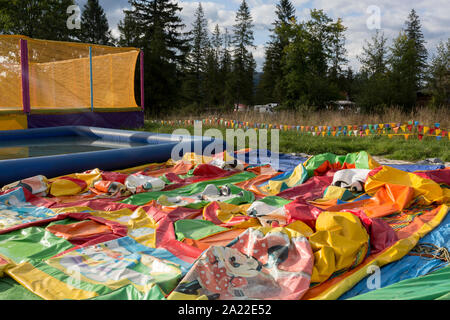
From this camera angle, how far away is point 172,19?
2714 cm

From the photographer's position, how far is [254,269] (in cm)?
199

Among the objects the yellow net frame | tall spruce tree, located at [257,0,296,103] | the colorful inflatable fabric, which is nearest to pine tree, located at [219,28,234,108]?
tall spruce tree, located at [257,0,296,103]

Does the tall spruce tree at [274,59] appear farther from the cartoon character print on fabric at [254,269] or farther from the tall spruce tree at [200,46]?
the cartoon character print on fabric at [254,269]

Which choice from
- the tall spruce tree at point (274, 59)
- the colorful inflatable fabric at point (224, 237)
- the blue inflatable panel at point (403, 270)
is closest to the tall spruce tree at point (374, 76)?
the tall spruce tree at point (274, 59)

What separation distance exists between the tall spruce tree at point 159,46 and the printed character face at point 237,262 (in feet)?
68.8

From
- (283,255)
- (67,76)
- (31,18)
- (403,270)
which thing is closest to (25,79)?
(67,76)

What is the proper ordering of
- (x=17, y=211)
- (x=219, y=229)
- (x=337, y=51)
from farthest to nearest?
(x=337, y=51) < (x=17, y=211) < (x=219, y=229)

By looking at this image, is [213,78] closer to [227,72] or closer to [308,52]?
[227,72]

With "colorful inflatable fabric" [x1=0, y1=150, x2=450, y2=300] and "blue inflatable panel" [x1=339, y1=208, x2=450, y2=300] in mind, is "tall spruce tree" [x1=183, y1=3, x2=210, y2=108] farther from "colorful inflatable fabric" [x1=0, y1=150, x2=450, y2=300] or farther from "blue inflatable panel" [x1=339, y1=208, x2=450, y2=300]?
"blue inflatable panel" [x1=339, y1=208, x2=450, y2=300]

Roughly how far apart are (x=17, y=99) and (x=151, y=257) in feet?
27.1

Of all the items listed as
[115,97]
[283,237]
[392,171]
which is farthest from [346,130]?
[283,237]

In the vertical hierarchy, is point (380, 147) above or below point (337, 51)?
below

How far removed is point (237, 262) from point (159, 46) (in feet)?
74.7
